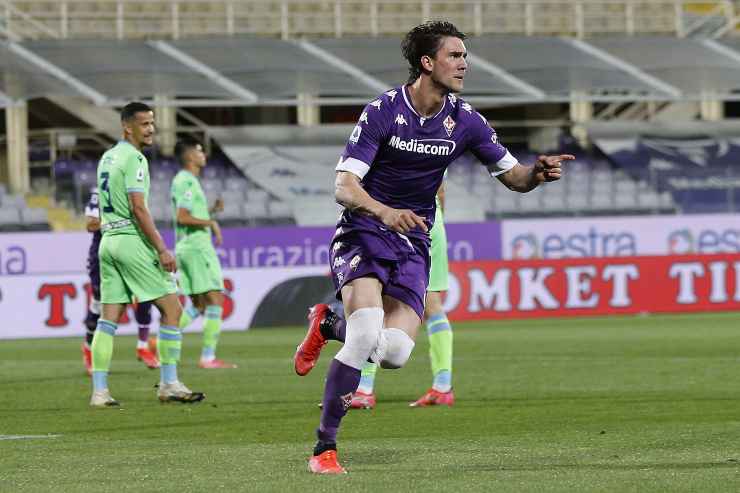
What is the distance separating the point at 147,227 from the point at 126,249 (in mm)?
305

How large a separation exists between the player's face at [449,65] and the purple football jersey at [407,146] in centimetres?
16

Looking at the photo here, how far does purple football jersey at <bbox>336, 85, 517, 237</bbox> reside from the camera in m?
7.25

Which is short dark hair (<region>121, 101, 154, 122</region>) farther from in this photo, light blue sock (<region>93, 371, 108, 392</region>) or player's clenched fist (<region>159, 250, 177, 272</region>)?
light blue sock (<region>93, 371, 108, 392</region>)

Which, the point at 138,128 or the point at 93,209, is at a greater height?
the point at 138,128

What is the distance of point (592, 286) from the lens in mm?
24906

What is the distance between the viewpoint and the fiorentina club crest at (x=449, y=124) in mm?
7520

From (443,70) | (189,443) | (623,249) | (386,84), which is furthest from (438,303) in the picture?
(386,84)

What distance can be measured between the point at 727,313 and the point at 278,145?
470 inches

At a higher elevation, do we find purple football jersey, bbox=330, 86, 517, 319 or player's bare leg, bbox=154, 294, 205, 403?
purple football jersey, bbox=330, 86, 517, 319

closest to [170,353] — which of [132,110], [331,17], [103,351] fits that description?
[103,351]

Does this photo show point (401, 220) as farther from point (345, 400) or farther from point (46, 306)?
point (46, 306)

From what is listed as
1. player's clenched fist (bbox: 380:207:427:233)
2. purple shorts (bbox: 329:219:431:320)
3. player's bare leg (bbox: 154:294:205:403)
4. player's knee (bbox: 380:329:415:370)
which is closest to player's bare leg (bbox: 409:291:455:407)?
player's bare leg (bbox: 154:294:205:403)

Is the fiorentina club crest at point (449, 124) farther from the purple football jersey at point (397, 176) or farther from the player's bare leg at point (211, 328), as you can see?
the player's bare leg at point (211, 328)

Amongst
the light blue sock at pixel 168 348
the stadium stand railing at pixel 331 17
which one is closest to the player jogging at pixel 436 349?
the light blue sock at pixel 168 348
